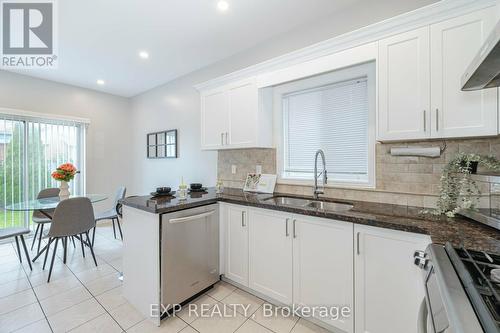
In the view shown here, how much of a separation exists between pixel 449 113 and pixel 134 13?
280cm

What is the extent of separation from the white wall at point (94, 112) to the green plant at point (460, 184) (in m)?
5.18

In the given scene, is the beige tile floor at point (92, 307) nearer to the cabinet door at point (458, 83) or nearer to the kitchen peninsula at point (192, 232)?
the kitchen peninsula at point (192, 232)

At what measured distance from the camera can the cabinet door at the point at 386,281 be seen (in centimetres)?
131

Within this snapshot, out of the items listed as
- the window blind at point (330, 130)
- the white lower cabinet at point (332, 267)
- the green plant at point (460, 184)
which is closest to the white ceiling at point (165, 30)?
the window blind at point (330, 130)

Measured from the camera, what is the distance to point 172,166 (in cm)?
394

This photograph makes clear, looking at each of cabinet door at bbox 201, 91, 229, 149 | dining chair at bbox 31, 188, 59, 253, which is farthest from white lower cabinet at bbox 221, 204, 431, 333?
dining chair at bbox 31, 188, 59, 253

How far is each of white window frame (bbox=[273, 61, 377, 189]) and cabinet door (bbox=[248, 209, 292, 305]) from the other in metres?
0.67

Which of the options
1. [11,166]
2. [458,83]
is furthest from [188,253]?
[11,166]

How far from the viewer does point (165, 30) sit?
2.43 meters

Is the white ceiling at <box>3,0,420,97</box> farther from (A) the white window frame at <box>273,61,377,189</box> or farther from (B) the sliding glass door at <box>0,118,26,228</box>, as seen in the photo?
(B) the sliding glass door at <box>0,118,26,228</box>

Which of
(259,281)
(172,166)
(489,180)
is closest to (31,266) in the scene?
(172,166)

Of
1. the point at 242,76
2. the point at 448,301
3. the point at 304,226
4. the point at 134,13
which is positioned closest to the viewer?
the point at 448,301

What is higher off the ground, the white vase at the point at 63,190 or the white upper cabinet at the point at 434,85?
the white upper cabinet at the point at 434,85

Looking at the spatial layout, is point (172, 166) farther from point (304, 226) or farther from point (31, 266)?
point (304, 226)
